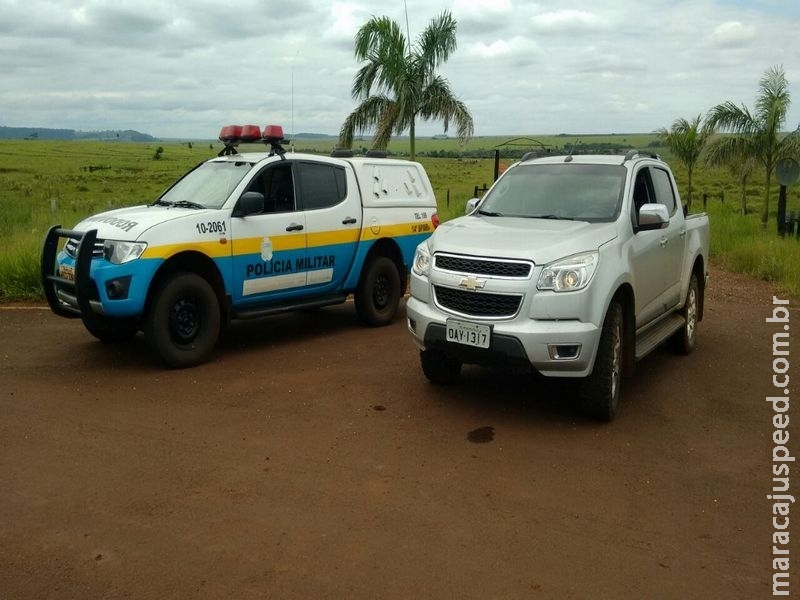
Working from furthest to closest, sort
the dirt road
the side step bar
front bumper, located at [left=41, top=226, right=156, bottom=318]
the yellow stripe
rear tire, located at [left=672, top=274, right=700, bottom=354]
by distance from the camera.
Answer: the yellow stripe
rear tire, located at [left=672, top=274, right=700, bottom=354]
front bumper, located at [left=41, top=226, right=156, bottom=318]
the side step bar
the dirt road

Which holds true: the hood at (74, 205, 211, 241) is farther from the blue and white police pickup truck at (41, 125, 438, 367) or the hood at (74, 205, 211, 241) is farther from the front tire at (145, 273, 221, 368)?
the front tire at (145, 273, 221, 368)

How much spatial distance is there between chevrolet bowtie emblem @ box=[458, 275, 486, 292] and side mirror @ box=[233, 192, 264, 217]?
8.88 feet

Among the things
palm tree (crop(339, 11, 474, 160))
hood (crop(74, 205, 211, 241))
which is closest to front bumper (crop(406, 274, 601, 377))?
hood (crop(74, 205, 211, 241))

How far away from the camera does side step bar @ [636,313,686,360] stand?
6.38m

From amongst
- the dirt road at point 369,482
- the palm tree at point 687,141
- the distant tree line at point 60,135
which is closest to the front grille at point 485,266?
the dirt road at point 369,482

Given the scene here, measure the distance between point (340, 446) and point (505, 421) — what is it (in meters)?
1.32

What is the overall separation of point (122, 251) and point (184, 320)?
0.87 metres

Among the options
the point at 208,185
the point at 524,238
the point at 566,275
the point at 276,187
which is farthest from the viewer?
the point at 276,187

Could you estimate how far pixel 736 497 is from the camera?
4.57 metres

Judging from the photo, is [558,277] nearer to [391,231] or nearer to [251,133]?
[391,231]

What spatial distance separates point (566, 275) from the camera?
5.45m

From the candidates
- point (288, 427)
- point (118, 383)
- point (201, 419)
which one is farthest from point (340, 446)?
point (118, 383)

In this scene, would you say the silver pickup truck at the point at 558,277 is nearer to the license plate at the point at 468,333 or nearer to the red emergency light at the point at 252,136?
the license plate at the point at 468,333

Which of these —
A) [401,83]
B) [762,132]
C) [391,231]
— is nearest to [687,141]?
[762,132]
